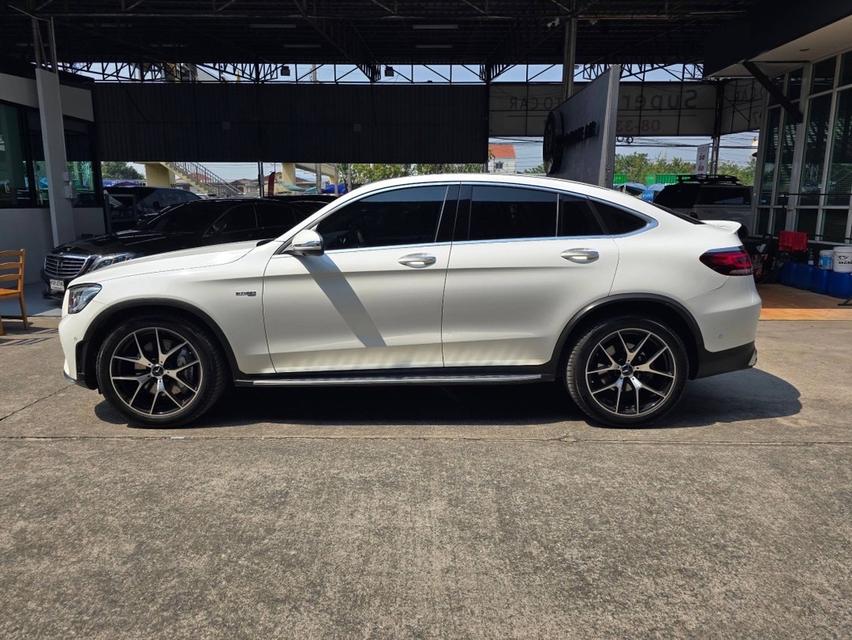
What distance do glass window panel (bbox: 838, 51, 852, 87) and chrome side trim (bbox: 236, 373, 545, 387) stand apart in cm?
1071

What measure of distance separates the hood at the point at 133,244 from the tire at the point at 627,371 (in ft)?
20.7

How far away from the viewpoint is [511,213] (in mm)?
4617

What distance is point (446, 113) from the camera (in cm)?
2461

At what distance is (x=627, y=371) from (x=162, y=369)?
10.6ft

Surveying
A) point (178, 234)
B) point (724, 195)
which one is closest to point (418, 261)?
point (178, 234)

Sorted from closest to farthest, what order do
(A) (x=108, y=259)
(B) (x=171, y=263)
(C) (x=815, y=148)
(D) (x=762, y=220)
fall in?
(B) (x=171, y=263)
(A) (x=108, y=259)
(C) (x=815, y=148)
(D) (x=762, y=220)

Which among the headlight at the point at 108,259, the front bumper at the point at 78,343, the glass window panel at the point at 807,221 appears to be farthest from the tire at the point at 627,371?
the glass window panel at the point at 807,221

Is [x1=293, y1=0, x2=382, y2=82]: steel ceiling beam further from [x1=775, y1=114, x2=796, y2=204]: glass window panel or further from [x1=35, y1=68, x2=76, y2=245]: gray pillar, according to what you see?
[x1=775, y1=114, x2=796, y2=204]: glass window panel

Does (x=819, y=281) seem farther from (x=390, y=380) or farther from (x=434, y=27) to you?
(x=434, y=27)

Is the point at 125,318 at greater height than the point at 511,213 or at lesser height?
lesser

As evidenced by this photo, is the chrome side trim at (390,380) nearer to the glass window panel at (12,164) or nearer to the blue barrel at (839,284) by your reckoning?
the blue barrel at (839,284)

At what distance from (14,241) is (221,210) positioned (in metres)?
4.05

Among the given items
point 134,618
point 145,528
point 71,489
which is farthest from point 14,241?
point 134,618

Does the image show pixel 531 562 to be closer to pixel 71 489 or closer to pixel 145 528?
pixel 145 528
